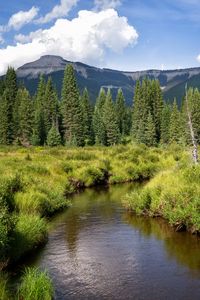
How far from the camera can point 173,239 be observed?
71.8 feet

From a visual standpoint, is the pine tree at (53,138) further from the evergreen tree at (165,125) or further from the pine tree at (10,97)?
the evergreen tree at (165,125)

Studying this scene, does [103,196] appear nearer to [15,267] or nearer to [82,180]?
[82,180]

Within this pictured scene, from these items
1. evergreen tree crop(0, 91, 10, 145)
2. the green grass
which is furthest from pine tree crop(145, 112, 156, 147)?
the green grass

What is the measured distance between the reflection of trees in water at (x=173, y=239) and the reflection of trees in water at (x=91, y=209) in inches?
81.1

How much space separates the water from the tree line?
228 ft

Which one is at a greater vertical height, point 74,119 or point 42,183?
point 74,119

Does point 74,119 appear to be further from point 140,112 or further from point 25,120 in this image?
point 140,112

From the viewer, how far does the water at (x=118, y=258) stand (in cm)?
1530

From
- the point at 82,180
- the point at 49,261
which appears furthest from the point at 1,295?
the point at 82,180

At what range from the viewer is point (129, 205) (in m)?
29.2

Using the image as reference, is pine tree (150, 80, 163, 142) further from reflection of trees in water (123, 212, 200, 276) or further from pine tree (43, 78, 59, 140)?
reflection of trees in water (123, 212, 200, 276)

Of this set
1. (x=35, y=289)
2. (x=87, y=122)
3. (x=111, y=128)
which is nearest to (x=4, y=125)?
(x=87, y=122)

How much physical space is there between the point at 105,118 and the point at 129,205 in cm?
8377

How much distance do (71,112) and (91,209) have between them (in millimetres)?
76433
